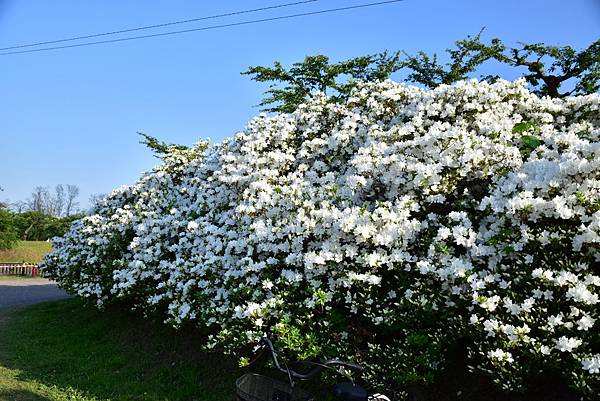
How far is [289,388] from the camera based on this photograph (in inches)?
128

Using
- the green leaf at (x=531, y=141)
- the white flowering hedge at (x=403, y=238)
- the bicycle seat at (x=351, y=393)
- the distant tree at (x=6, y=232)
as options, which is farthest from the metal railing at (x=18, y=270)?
the bicycle seat at (x=351, y=393)

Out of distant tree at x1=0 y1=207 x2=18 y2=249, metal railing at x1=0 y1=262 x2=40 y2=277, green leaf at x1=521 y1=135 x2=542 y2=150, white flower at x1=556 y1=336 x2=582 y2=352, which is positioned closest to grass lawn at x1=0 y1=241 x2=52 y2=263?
distant tree at x1=0 y1=207 x2=18 y2=249

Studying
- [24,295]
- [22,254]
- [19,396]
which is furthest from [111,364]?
[22,254]

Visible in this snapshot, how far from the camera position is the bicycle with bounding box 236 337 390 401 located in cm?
294

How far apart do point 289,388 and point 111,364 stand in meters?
4.79

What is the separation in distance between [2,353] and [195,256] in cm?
438

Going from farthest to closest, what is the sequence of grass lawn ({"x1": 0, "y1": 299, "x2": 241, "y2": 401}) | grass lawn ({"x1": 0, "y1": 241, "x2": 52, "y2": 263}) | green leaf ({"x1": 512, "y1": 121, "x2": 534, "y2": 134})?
1. grass lawn ({"x1": 0, "y1": 241, "x2": 52, "y2": 263})
2. grass lawn ({"x1": 0, "y1": 299, "x2": 241, "y2": 401})
3. green leaf ({"x1": 512, "y1": 121, "x2": 534, "y2": 134})

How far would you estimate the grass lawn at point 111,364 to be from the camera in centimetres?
581

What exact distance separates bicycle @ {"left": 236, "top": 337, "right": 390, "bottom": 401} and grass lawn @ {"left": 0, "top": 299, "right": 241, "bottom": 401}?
7.32 feet

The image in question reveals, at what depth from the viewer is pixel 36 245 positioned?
41.2 meters

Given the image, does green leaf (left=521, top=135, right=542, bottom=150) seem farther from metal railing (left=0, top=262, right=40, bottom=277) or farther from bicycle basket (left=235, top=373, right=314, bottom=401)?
metal railing (left=0, top=262, right=40, bottom=277)

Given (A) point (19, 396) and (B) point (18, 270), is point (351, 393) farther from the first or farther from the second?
(B) point (18, 270)

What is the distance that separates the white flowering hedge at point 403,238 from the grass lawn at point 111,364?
690 mm

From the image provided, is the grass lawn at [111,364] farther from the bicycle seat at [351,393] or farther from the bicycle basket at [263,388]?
the bicycle seat at [351,393]
